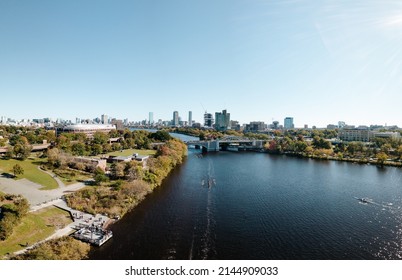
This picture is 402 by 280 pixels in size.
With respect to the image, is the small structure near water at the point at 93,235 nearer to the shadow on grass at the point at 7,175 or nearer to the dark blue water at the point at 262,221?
the dark blue water at the point at 262,221

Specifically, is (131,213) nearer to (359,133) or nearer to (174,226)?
(174,226)

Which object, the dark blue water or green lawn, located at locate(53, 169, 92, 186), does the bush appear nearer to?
the dark blue water

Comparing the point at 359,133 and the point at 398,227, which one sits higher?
the point at 359,133

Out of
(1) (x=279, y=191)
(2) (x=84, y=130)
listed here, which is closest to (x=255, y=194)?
(1) (x=279, y=191)

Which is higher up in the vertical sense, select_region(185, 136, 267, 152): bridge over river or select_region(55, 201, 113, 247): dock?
select_region(185, 136, 267, 152): bridge over river

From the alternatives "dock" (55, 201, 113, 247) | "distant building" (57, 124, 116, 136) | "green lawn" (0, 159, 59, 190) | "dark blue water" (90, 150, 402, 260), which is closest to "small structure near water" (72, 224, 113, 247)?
"dock" (55, 201, 113, 247)

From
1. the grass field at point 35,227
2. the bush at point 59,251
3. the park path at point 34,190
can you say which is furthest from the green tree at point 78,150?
the bush at point 59,251
